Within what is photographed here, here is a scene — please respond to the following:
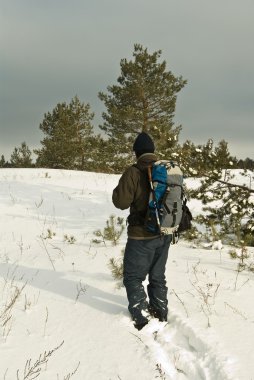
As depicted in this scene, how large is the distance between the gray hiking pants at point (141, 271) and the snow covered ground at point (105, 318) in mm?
177

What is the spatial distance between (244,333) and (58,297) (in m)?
2.28

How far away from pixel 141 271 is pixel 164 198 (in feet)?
2.73

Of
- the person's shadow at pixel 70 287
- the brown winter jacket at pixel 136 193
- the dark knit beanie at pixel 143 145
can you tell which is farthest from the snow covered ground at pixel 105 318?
the dark knit beanie at pixel 143 145

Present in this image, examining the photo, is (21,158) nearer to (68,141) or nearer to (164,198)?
(68,141)

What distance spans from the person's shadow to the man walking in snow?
1.24 ft

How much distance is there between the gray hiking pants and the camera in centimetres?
401

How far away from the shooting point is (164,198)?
383cm

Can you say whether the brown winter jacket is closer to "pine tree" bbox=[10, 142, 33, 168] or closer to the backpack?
the backpack

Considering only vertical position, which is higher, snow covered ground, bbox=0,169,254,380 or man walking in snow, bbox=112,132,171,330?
man walking in snow, bbox=112,132,171,330

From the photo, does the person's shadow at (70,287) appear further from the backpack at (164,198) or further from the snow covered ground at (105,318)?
the backpack at (164,198)

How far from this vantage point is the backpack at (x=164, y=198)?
384 cm

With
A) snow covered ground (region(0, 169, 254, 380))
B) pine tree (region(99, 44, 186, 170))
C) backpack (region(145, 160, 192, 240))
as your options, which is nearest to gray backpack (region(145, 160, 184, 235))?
backpack (region(145, 160, 192, 240))

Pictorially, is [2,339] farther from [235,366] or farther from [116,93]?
[116,93]

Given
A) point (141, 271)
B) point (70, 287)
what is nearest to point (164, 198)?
point (141, 271)
